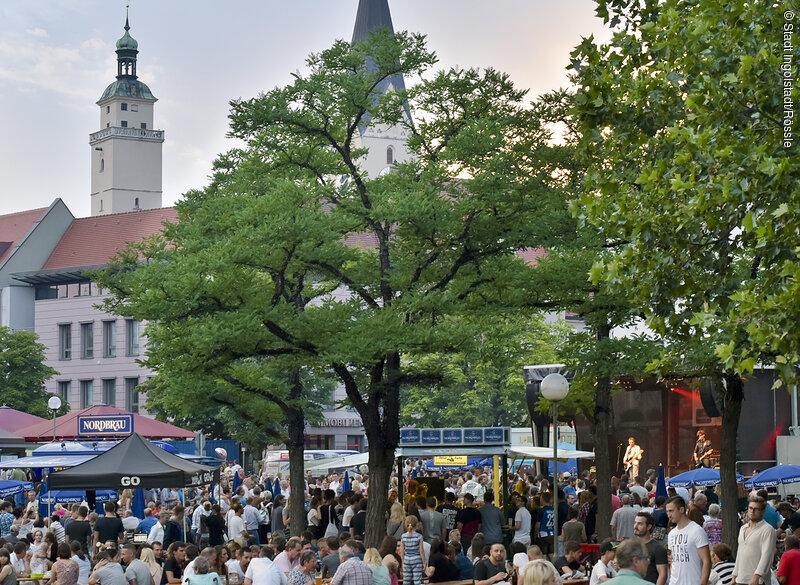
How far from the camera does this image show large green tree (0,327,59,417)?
7525 centimetres

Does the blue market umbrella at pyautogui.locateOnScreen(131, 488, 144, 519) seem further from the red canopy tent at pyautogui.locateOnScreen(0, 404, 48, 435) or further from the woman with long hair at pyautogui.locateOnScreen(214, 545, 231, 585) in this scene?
the woman with long hair at pyautogui.locateOnScreen(214, 545, 231, 585)

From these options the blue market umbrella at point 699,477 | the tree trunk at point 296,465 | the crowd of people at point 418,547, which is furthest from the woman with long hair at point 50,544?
the blue market umbrella at point 699,477

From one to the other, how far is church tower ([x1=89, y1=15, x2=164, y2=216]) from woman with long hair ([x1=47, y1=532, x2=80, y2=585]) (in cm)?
13356

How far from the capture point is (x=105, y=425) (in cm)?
3008

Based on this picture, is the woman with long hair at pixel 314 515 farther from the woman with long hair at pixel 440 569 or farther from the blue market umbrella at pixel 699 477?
the woman with long hair at pixel 440 569

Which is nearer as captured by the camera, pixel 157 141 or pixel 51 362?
pixel 51 362

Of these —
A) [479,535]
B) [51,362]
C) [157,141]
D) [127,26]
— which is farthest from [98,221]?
[479,535]

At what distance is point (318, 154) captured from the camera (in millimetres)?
25906

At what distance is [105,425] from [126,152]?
122m

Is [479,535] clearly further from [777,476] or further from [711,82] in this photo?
[777,476]

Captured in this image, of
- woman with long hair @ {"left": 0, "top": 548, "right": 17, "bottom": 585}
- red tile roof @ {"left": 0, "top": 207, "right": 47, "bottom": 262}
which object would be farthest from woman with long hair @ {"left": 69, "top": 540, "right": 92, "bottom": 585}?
red tile roof @ {"left": 0, "top": 207, "right": 47, "bottom": 262}

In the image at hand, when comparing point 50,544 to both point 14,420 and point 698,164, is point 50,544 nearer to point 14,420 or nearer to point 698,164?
point 698,164

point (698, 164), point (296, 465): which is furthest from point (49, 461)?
point (698, 164)

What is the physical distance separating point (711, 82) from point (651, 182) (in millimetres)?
1118
